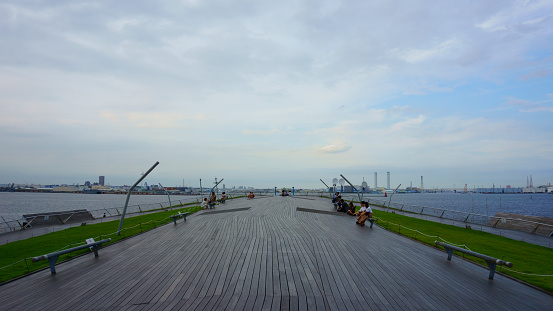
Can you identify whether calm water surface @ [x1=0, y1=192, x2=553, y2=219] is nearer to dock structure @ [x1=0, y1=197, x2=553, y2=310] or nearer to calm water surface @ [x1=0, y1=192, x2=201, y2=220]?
calm water surface @ [x1=0, y1=192, x2=201, y2=220]

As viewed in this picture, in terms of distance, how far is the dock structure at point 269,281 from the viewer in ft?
18.9

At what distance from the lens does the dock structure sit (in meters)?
5.77

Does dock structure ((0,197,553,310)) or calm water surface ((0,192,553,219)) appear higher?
dock structure ((0,197,553,310))

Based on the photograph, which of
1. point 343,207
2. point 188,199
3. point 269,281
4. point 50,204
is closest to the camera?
point 269,281

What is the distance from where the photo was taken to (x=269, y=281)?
22.1 ft

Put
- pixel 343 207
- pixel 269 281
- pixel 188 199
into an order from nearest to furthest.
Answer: pixel 269 281
pixel 343 207
pixel 188 199

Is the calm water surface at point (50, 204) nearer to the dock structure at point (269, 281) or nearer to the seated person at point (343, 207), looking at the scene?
the seated person at point (343, 207)

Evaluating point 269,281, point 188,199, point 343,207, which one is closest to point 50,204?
point 188,199

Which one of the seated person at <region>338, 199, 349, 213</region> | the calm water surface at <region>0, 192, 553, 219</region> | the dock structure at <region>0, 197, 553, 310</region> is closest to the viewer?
the dock structure at <region>0, 197, 553, 310</region>

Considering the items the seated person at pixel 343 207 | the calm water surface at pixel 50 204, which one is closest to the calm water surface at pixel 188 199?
the calm water surface at pixel 50 204

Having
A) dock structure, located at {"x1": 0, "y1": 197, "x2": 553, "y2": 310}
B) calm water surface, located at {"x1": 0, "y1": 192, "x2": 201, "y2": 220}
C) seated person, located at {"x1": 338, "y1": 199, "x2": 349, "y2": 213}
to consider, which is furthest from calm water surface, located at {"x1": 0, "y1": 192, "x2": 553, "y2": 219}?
dock structure, located at {"x1": 0, "y1": 197, "x2": 553, "y2": 310}

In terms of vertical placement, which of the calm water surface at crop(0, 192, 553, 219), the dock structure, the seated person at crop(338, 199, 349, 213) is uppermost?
the seated person at crop(338, 199, 349, 213)

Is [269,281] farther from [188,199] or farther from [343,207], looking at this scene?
[188,199]

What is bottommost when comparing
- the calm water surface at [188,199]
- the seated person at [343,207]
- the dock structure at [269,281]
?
the calm water surface at [188,199]
